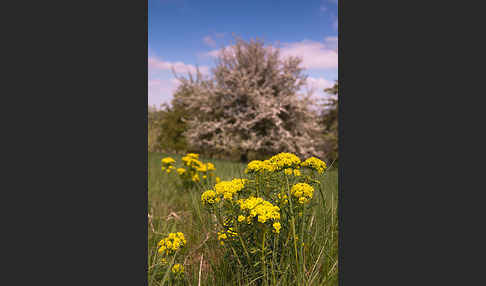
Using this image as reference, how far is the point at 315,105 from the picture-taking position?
1377cm

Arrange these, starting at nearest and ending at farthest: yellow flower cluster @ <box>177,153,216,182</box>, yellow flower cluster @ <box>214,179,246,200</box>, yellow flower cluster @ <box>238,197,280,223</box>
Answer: yellow flower cluster @ <box>238,197,280,223</box> < yellow flower cluster @ <box>214,179,246,200</box> < yellow flower cluster @ <box>177,153,216,182</box>

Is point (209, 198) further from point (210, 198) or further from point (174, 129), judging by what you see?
point (174, 129)

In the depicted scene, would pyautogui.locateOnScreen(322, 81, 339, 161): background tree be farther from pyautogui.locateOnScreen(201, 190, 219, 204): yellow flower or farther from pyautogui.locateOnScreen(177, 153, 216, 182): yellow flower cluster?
pyautogui.locateOnScreen(201, 190, 219, 204): yellow flower

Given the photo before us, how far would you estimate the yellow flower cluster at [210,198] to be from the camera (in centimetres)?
132

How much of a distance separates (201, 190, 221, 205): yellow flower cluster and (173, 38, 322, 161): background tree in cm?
1076

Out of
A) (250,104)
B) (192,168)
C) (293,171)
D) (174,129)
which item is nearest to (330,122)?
(250,104)

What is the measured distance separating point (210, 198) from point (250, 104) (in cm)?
1189

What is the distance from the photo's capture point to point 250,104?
12977mm

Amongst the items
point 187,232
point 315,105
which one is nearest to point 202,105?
point 315,105

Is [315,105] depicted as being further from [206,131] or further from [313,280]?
[313,280]

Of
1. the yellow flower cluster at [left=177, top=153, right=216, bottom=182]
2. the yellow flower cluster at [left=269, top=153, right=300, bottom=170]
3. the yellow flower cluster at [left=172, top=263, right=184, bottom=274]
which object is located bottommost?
the yellow flower cluster at [left=172, top=263, right=184, bottom=274]

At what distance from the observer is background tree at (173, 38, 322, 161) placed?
12516 mm

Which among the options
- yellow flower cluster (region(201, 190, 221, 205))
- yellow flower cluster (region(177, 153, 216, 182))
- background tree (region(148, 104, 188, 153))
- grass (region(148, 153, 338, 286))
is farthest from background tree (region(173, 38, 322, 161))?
yellow flower cluster (region(201, 190, 221, 205))

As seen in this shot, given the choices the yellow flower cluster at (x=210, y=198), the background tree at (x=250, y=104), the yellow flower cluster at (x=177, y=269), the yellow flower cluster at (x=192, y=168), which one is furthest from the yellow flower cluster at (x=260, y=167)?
the background tree at (x=250, y=104)
